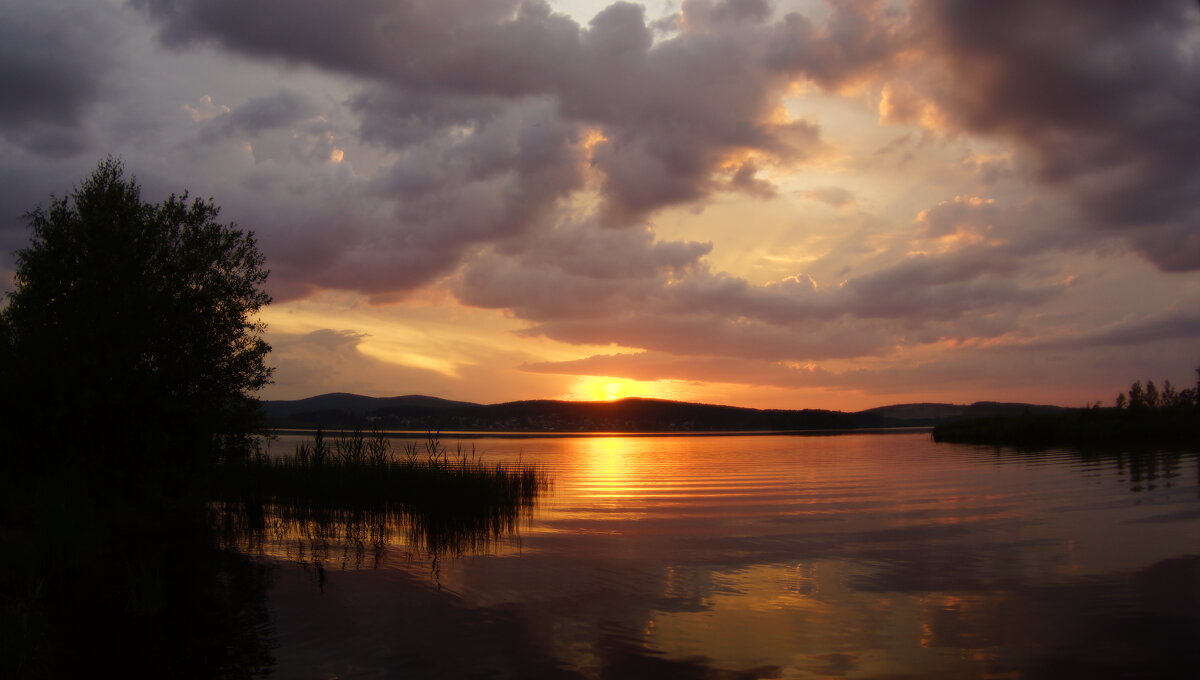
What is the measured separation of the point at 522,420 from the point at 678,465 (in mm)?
126112

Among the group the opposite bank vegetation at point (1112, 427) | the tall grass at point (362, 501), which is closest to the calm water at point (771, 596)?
the tall grass at point (362, 501)

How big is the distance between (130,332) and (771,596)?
19003mm

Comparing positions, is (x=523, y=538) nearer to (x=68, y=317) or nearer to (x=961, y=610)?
(x=961, y=610)

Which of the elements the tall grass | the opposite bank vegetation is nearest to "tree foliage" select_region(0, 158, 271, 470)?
the tall grass

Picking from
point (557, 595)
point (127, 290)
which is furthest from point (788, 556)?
point (127, 290)

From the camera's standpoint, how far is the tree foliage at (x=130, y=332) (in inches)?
813

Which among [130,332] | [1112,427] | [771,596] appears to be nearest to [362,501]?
[130,332]

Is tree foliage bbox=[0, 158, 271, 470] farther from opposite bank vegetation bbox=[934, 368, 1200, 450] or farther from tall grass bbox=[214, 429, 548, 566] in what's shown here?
opposite bank vegetation bbox=[934, 368, 1200, 450]

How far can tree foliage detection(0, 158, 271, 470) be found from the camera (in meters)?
20.6

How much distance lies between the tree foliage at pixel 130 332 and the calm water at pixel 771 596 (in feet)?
21.5

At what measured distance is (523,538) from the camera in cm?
2033

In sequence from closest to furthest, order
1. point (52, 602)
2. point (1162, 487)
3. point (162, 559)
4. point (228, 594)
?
point (52, 602)
point (228, 594)
point (162, 559)
point (1162, 487)

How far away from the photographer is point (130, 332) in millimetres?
20922

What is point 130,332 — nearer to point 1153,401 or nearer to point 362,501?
point 362,501
